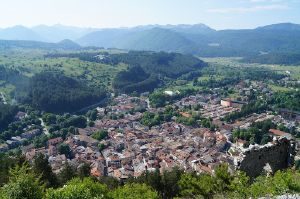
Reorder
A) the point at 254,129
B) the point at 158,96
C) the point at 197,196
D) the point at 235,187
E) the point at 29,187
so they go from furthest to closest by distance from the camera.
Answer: the point at 158,96
the point at 254,129
the point at 197,196
the point at 235,187
the point at 29,187

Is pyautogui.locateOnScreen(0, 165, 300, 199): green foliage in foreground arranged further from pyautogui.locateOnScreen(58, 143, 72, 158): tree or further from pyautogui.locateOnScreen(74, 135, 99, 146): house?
pyautogui.locateOnScreen(74, 135, 99, 146): house

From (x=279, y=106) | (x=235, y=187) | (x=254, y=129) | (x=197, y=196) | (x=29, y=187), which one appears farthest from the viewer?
(x=279, y=106)

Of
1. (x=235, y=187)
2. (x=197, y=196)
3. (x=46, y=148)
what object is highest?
(x=235, y=187)

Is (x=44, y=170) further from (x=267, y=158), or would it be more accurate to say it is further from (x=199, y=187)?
(x=267, y=158)

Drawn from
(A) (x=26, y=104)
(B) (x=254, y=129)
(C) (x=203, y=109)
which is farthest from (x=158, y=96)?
(B) (x=254, y=129)

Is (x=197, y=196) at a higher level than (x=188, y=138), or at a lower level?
higher

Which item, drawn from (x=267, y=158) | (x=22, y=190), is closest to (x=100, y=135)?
(x=267, y=158)

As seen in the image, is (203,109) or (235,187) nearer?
(235,187)

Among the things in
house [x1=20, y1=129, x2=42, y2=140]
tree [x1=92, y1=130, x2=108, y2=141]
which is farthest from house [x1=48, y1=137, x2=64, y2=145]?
house [x1=20, y1=129, x2=42, y2=140]

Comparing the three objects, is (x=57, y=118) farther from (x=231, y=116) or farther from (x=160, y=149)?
(x=231, y=116)
